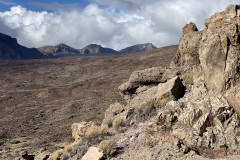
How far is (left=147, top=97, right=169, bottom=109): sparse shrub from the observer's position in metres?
10.7

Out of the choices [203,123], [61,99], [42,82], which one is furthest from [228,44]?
[42,82]

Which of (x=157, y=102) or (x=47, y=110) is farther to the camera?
(x=47, y=110)

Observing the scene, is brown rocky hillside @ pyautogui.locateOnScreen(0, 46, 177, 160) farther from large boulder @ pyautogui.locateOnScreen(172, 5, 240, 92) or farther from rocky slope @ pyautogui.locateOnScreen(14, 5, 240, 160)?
large boulder @ pyautogui.locateOnScreen(172, 5, 240, 92)

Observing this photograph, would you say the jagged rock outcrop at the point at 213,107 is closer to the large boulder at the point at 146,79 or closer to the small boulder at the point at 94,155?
the small boulder at the point at 94,155

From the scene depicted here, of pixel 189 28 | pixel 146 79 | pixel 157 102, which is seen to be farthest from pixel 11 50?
pixel 157 102

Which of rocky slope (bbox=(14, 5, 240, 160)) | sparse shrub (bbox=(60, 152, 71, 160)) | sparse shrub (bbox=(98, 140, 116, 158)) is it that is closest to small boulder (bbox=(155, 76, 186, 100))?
rocky slope (bbox=(14, 5, 240, 160))

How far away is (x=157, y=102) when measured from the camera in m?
10.9

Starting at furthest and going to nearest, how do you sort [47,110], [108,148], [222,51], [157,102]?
1. [47,110]
2. [157,102]
3. [108,148]
4. [222,51]

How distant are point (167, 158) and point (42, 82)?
2914 inches

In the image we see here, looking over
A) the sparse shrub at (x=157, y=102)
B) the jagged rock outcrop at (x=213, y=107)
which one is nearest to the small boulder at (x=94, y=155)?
the jagged rock outcrop at (x=213, y=107)

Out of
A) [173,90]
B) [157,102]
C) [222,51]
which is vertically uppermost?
[222,51]

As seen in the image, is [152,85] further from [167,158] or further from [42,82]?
[42,82]

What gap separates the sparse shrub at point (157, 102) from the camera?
10.7 meters

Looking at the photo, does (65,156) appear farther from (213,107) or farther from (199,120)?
(213,107)
